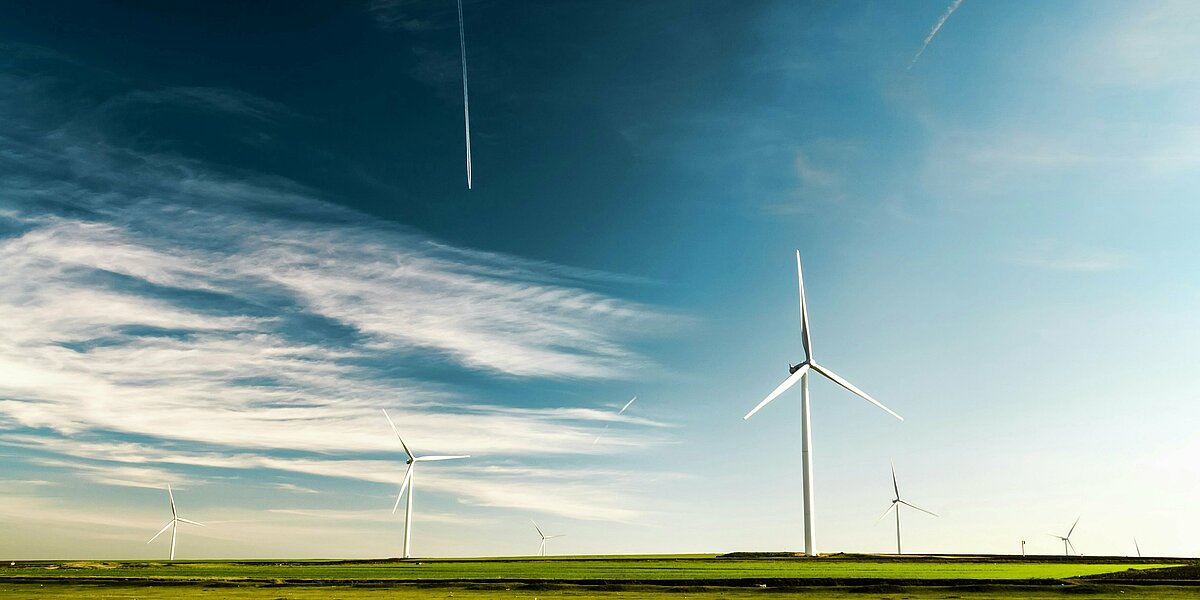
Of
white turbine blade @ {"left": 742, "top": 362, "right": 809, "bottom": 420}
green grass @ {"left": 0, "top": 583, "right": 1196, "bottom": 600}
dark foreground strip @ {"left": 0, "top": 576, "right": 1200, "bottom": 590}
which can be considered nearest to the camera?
green grass @ {"left": 0, "top": 583, "right": 1196, "bottom": 600}

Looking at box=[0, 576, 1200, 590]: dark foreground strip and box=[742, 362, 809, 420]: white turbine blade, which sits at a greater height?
box=[742, 362, 809, 420]: white turbine blade

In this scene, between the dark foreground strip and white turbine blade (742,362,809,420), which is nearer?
the dark foreground strip

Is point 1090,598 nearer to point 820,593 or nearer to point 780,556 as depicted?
point 820,593

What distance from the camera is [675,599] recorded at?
69.6 metres

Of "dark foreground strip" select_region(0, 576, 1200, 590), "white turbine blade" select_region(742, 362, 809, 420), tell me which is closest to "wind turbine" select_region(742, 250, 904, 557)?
"white turbine blade" select_region(742, 362, 809, 420)

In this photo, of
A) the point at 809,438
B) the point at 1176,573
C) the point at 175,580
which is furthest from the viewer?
the point at 809,438

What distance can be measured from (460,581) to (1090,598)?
2878 inches

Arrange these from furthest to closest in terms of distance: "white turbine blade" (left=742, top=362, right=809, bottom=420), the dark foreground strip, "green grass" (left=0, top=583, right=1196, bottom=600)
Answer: "white turbine blade" (left=742, top=362, right=809, bottom=420)
the dark foreground strip
"green grass" (left=0, top=583, right=1196, bottom=600)

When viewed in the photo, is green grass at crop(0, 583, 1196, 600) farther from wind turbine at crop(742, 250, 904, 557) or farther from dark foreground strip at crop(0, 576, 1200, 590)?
wind turbine at crop(742, 250, 904, 557)

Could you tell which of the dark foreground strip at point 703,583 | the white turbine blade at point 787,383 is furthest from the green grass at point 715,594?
the white turbine blade at point 787,383

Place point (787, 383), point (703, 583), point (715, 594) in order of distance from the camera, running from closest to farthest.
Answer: point (715, 594) → point (703, 583) → point (787, 383)

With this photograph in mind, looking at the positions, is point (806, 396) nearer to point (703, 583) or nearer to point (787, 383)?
point (787, 383)

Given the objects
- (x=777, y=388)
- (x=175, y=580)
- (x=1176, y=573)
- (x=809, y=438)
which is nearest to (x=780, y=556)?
(x=809, y=438)

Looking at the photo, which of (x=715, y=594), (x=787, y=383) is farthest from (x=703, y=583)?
(x=787, y=383)
